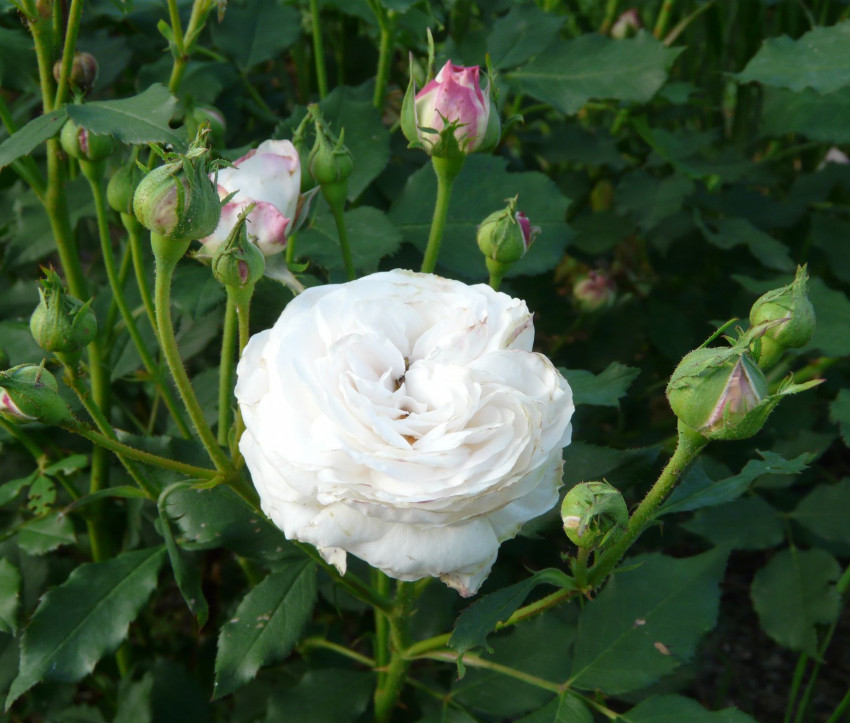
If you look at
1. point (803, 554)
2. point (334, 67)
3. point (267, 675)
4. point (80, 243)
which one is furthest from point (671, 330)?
point (80, 243)

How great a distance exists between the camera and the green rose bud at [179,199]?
62 cm

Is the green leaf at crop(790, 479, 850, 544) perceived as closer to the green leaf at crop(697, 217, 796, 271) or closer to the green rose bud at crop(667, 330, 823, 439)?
the green leaf at crop(697, 217, 796, 271)

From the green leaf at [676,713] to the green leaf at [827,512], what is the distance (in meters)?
0.49

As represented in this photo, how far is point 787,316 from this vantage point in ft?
2.26

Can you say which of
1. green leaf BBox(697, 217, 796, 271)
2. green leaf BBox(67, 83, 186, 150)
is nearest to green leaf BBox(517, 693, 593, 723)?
green leaf BBox(67, 83, 186, 150)

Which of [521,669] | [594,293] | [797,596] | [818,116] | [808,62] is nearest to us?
[521,669]

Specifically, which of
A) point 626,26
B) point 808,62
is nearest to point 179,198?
point 808,62

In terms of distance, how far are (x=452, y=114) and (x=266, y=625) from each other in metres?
0.52

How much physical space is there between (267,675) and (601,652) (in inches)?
23.5

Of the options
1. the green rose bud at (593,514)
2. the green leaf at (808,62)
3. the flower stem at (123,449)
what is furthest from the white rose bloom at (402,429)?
the green leaf at (808,62)

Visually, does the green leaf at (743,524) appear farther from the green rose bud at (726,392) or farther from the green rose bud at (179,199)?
the green rose bud at (179,199)

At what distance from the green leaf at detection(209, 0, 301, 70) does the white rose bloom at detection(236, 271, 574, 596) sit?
0.80 metres

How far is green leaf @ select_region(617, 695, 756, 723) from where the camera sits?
824 millimetres

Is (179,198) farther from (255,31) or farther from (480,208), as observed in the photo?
(255,31)
